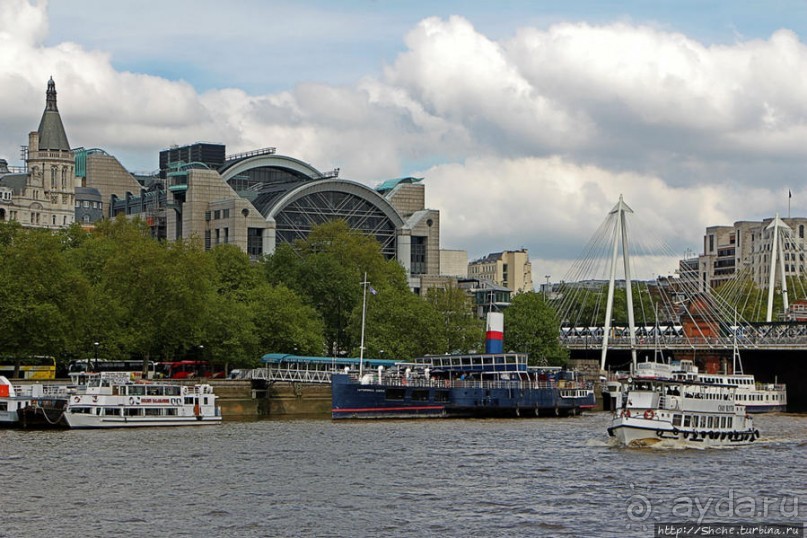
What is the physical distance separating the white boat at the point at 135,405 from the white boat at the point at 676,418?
97.0 ft

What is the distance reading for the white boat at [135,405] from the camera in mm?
94375

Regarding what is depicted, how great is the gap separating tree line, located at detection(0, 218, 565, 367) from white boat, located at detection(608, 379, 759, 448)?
40.3 m

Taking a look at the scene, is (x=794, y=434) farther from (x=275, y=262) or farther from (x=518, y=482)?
(x=275, y=262)

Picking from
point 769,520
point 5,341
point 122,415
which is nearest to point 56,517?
point 769,520

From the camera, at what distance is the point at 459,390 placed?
370ft

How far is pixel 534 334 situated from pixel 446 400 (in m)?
33.3

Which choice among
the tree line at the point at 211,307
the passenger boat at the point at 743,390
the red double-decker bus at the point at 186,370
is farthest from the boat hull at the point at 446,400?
the red double-decker bus at the point at 186,370

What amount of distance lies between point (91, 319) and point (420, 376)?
990 inches

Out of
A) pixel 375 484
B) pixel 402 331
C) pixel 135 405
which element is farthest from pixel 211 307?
pixel 375 484

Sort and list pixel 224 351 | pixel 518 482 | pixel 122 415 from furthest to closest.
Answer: pixel 224 351, pixel 122 415, pixel 518 482

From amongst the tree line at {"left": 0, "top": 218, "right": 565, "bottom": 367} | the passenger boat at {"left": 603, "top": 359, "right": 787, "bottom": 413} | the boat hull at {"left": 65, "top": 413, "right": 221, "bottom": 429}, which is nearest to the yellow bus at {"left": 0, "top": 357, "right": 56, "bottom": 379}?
the tree line at {"left": 0, "top": 218, "right": 565, "bottom": 367}

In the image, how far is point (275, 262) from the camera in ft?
513

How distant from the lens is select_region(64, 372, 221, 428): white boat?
94.4 metres

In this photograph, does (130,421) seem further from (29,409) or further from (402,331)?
(402,331)
